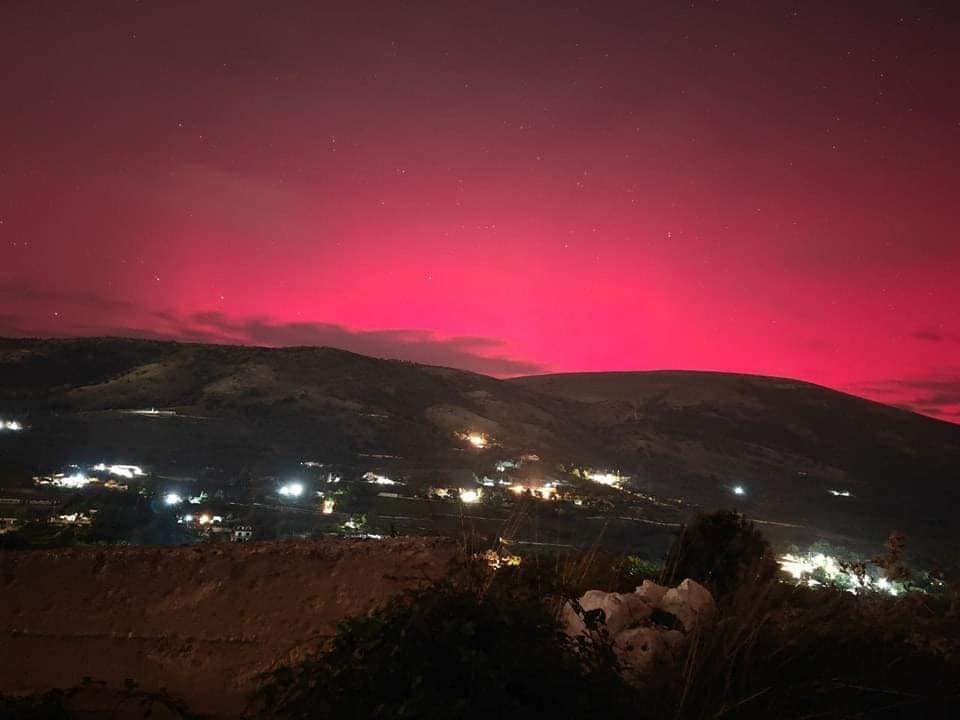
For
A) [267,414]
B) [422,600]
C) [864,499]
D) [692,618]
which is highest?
[422,600]

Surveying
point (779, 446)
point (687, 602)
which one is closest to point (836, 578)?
point (687, 602)

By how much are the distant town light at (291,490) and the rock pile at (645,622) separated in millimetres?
37799

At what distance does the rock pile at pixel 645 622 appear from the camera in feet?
16.8

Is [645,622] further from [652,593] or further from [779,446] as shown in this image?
[779,446]

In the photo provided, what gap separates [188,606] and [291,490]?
3765 cm

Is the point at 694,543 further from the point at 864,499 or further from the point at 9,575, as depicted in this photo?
the point at 864,499

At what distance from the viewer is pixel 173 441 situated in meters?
56.2

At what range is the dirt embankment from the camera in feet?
20.8

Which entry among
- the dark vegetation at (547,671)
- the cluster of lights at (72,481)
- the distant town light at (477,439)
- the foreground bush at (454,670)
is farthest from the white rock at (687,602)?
the distant town light at (477,439)

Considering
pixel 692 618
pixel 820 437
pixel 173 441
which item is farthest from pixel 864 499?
pixel 692 618

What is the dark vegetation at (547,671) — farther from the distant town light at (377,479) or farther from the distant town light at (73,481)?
the distant town light at (377,479)

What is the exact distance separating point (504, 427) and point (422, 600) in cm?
7990

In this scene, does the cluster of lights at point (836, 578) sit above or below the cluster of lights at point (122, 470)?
above

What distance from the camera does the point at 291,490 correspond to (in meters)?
42.8
